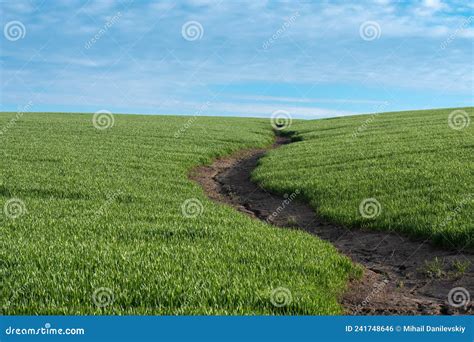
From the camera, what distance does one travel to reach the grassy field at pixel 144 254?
752 cm

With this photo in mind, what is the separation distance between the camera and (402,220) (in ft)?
43.8

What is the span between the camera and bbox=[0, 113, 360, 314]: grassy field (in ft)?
24.7

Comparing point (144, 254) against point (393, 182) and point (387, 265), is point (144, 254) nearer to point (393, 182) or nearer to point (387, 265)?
point (387, 265)

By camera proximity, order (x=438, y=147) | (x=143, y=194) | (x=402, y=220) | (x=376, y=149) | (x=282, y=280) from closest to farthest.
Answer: (x=282, y=280)
(x=402, y=220)
(x=143, y=194)
(x=438, y=147)
(x=376, y=149)

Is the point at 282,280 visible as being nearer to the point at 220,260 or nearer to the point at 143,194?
the point at 220,260

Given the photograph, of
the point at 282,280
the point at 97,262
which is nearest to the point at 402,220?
the point at 282,280

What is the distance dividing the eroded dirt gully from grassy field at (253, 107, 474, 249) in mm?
502

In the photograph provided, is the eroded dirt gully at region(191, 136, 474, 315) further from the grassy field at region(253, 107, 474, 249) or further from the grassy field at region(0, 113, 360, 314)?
the grassy field at region(0, 113, 360, 314)

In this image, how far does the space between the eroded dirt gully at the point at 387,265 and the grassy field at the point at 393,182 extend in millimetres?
502

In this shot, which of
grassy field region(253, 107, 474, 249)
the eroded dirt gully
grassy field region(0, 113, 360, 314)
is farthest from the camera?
grassy field region(253, 107, 474, 249)

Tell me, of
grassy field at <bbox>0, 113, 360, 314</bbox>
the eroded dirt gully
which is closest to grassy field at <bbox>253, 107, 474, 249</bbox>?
the eroded dirt gully

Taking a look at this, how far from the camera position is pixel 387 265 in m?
11.3

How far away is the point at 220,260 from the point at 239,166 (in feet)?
61.5

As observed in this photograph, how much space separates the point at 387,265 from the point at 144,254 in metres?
5.65
